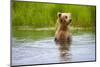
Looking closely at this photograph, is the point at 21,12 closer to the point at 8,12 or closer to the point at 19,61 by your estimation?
the point at 8,12

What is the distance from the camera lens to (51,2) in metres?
2.92

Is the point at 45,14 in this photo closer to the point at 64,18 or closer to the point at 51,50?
the point at 64,18

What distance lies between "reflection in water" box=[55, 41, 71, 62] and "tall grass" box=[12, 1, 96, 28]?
0.91ft

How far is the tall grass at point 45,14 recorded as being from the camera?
2.75 m

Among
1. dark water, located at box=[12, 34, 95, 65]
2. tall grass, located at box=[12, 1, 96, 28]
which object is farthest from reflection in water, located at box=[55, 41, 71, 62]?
tall grass, located at box=[12, 1, 96, 28]

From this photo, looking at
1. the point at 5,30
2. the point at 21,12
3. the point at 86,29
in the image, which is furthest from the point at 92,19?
the point at 5,30

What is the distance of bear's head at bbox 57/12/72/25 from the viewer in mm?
2958

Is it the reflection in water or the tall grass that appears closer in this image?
the tall grass

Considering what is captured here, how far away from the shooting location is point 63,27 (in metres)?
2.99

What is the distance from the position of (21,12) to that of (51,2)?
437 mm

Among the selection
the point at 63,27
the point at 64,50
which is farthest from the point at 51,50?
the point at 63,27

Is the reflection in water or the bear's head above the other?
the bear's head

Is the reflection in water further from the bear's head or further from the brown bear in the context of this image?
the bear's head

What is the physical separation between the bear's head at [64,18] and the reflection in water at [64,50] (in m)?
0.28
